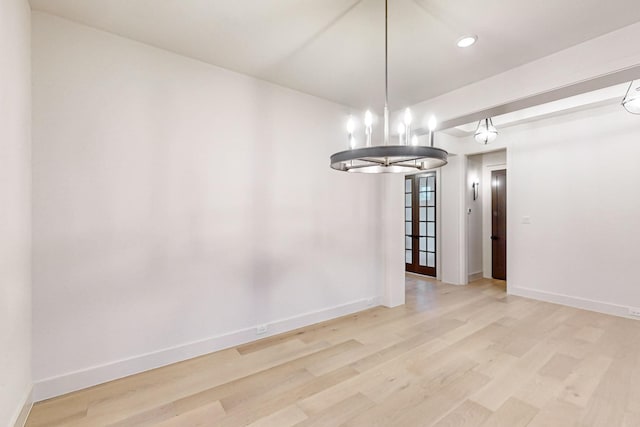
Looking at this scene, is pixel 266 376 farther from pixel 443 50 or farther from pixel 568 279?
pixel 568 279

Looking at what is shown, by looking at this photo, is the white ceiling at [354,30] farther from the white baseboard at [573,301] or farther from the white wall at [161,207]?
the white baseboard at [573,301]

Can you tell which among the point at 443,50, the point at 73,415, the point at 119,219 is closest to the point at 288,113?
the point at 443,50

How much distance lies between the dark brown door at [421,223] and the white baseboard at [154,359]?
344 cm

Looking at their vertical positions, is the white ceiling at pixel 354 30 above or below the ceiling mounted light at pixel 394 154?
above

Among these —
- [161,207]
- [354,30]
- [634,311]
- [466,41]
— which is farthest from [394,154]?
[634,311]

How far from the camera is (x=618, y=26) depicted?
228cm

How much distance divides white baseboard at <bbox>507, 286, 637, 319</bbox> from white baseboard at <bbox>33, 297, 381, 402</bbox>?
11.2 feet

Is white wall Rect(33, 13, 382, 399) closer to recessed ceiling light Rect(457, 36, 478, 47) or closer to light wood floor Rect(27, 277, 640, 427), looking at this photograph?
light wood floor Rect(27, 277, 640, 427)

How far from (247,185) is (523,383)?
3.02 meters

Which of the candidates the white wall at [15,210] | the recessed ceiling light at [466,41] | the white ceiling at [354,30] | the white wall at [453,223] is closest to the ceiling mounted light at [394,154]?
the white ceiling at [354,30]

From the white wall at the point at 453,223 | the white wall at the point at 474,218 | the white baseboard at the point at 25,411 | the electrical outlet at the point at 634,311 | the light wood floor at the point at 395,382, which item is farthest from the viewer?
the white wall at the point at 474,218

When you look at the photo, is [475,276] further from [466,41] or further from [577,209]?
[466,41]

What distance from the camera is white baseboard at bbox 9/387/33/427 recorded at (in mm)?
1825

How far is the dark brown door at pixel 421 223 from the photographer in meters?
6.19
